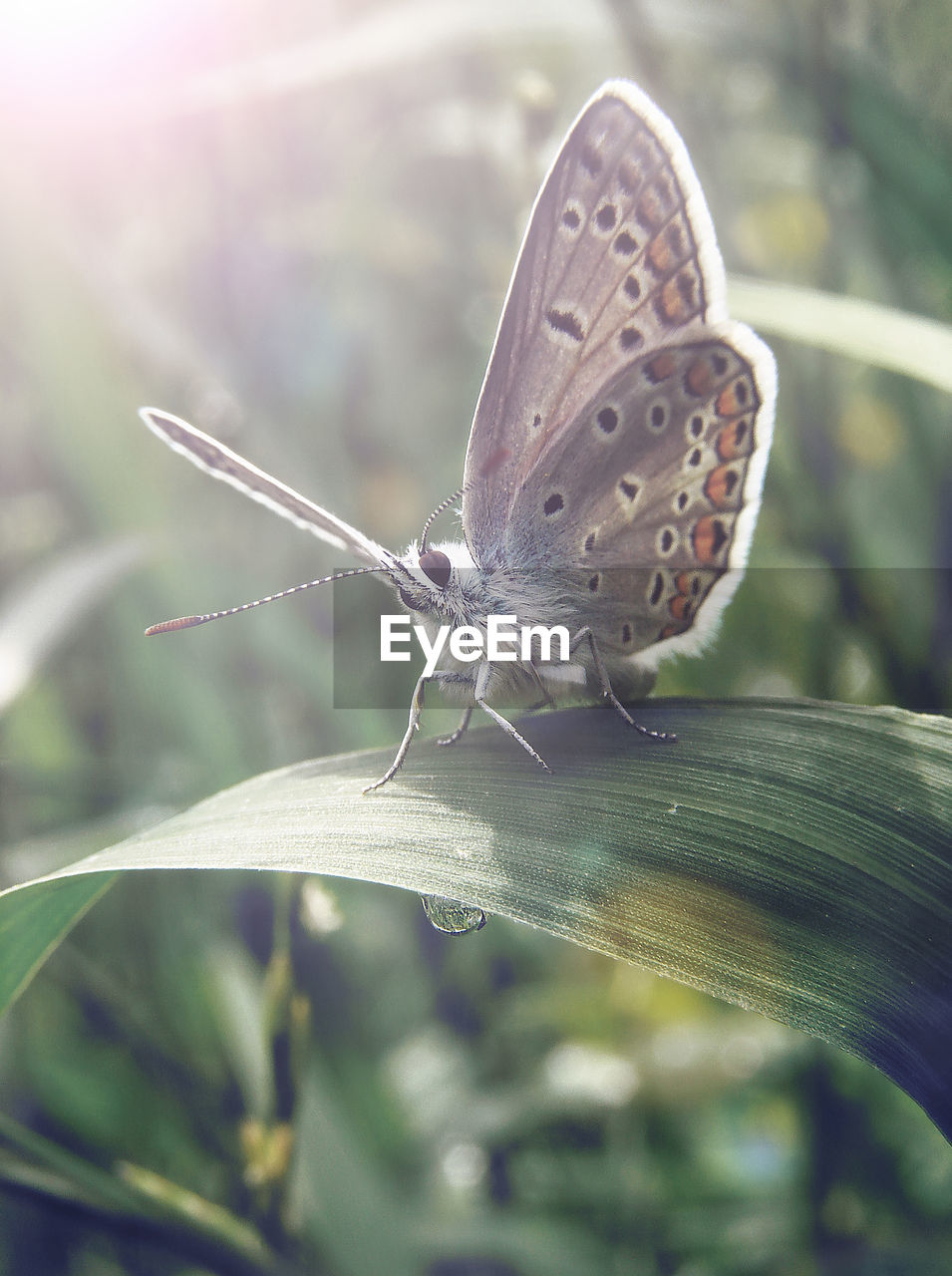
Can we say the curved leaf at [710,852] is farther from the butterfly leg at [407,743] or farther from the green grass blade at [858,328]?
the green grass blade at [858,328]

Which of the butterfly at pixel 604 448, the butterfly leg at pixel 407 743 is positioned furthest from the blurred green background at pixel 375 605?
the butterfly at pixel 604 448

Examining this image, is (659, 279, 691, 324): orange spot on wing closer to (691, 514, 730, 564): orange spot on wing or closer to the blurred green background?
(691, 514, 730, 564): orange spot on wing

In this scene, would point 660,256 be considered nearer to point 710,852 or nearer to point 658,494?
point 658,494

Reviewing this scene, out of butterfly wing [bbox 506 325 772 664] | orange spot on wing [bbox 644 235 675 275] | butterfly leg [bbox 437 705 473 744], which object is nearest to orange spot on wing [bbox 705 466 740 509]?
butterfly wing [bbox 506 325 772 664]

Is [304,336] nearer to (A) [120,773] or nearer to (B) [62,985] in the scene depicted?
(A) [120,773]

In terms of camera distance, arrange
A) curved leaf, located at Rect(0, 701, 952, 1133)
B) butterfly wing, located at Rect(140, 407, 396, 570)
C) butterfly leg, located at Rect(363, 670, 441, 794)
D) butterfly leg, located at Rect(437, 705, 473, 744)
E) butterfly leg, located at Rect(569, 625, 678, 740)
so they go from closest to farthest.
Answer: curved leaf, located at Rect(0, 701, 952, 1133), butterfly leg, located at Rect(363, 670, 441, 794), butterfly leg, located at Rect(569, 625, 678, 740), butterfly wing, located at Rect(140, 407, 396, 570), butterfly leg, located at Rect(437, 705, 473, 744)

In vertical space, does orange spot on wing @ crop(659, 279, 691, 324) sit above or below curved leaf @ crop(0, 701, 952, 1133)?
above

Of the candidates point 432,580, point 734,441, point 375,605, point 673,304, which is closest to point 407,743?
point 432,580
